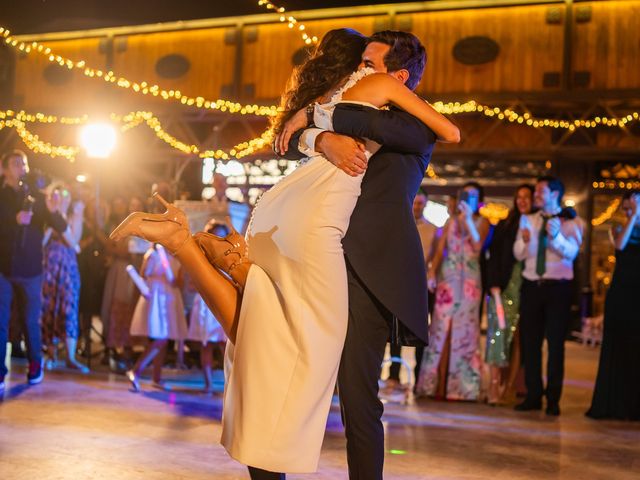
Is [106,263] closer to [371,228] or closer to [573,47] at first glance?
[371,228]

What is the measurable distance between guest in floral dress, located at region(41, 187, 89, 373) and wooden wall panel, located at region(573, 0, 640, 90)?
861cm

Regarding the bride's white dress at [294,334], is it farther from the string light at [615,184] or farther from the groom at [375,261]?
the string light at [615,184]

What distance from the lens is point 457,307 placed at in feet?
20.2

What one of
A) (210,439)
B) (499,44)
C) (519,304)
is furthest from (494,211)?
(210,439)

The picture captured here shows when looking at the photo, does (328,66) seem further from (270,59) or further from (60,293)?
(270,59)

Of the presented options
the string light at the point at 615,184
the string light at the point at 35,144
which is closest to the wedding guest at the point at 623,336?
the string light at the point at 615,184

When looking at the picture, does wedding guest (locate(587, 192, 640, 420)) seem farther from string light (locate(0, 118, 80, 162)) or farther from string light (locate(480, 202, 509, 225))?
string light (locate(480, 202, 509, 225))

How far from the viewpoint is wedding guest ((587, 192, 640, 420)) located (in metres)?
5.45

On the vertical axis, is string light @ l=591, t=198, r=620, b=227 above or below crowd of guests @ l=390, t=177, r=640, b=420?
above

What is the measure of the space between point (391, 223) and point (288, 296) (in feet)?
1.21

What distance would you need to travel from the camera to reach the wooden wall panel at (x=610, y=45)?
39.4 feet

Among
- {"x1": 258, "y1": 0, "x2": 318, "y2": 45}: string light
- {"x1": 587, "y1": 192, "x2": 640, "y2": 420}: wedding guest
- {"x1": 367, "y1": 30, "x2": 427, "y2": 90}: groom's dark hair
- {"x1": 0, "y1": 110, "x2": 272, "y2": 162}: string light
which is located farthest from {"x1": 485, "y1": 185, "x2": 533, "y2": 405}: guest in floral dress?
{"x1": 0, "y1": 110, "x2": 272, "y2": 162}: string light

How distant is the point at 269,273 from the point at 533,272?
381 centimetres

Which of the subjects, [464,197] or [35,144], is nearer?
[464,197]
